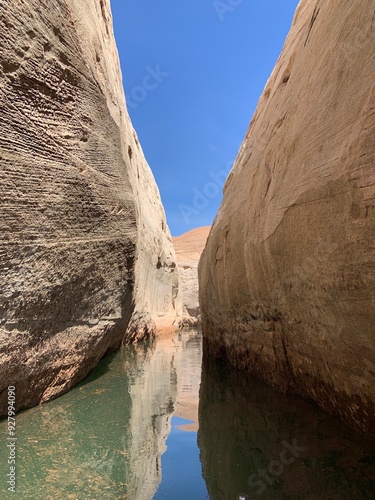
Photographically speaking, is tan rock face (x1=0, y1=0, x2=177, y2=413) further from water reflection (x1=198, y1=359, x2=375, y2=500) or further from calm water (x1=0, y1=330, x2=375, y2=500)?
water reflection (x1=198, y1=359, x2=375, y2=500)

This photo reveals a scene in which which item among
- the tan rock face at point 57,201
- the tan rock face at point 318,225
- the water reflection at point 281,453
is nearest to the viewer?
the water reflection at point 281,453

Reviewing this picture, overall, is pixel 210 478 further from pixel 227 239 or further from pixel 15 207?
pixel 227 239

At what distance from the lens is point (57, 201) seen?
3.57m

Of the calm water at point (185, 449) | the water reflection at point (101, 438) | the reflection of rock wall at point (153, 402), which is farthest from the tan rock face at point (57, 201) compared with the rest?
the reflection of rock wall at point (153, 402)

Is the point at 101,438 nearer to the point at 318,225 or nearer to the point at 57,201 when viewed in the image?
the point at 57,201

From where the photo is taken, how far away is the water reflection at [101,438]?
228 centimetres

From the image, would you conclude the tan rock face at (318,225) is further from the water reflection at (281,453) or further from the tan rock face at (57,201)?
the tan rock face at (57,201)

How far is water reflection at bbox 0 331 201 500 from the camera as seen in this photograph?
2279 millimetres

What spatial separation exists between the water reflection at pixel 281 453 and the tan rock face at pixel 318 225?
204 mm

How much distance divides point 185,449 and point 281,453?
0.70 meters

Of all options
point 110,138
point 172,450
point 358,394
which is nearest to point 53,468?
point 172,450

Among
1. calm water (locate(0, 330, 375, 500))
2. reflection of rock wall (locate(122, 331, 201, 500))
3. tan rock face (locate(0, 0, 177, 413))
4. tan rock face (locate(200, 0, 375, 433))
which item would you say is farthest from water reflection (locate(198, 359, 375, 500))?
tan rock face (locate(0, 0, 177, 413))

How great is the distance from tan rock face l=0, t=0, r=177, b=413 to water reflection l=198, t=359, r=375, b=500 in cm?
147

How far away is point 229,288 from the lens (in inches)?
231
